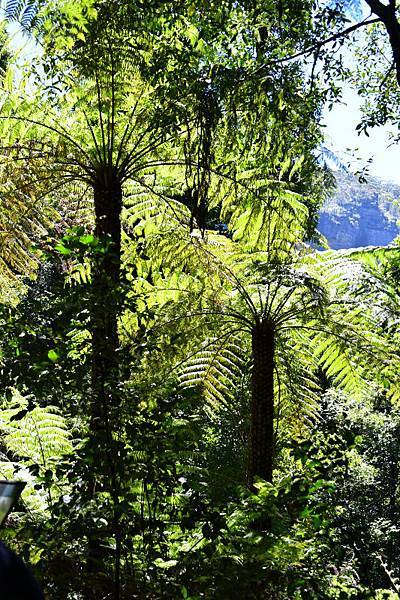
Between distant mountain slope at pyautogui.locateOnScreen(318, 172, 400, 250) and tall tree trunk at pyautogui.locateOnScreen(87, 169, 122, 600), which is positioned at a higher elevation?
distant mountain slope at pyautogui.locateOnScreen(318, 172, 400, 250)

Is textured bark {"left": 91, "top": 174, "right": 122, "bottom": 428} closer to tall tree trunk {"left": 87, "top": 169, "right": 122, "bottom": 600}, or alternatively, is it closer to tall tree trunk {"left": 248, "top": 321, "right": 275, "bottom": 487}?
tall tree trunk {"left": 87, "top": 169, "right": 122, "bottom": 600}

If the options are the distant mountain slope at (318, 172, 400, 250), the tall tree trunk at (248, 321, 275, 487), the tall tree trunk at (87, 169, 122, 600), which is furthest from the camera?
the distant mountain slope at (318, 172, 400, 250)

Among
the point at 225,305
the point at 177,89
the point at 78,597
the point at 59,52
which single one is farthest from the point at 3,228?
the point at 78,597

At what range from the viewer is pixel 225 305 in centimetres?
453

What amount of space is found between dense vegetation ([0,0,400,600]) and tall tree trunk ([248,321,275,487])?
14mm

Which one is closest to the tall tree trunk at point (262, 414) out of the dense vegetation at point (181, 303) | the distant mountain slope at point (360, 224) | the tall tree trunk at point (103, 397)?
the dense vegetation at point (181, 303)

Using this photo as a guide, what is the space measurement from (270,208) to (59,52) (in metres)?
1.62

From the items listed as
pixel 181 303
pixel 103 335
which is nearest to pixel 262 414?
pixel 181 303

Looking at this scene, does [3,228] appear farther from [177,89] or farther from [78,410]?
[78,410]

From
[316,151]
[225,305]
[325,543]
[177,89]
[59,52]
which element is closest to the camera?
[325,543]

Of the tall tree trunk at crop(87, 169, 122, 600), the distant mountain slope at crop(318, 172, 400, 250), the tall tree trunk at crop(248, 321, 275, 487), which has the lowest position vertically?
the tall tree trunk at crop(87, 169, 122, 600)

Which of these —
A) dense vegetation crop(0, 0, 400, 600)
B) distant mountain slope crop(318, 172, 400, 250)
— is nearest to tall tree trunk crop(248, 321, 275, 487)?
dense vegetation crop(0, 0, 400, 600)

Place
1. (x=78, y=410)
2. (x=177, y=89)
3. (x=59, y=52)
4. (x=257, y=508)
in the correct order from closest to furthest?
(x=78, y=410), (x=257, y=508), (x=177, y=89), (x=59, y=52)

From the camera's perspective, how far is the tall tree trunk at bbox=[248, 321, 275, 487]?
3.95 m
